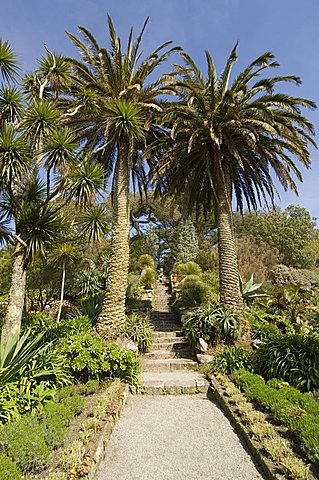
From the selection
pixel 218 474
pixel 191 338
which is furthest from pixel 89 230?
pixel 218 474

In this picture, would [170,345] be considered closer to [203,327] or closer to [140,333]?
[140,333]

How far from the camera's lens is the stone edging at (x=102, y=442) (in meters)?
3.53

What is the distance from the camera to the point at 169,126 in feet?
37.1

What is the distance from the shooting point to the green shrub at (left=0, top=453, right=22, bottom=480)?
2.90 metres

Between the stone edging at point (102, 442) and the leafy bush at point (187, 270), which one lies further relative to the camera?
the leafy bush at point (187, 270)

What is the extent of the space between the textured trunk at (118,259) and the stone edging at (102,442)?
3267 millimetres

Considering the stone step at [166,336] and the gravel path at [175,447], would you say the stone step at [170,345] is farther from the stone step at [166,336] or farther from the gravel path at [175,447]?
the gravel path at [175,447]

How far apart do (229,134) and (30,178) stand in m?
6.39

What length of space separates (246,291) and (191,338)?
15.6 ft

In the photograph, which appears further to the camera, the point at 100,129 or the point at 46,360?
the point at 100,129

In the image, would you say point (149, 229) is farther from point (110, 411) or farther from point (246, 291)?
point (110, 411)

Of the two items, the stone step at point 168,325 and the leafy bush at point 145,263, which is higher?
the leafy bush at point 145,263

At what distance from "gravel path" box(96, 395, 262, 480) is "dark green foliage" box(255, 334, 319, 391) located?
63.3 inches

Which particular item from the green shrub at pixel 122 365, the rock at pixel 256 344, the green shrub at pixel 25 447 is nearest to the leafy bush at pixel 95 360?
the green shrub at pixel 122 365
